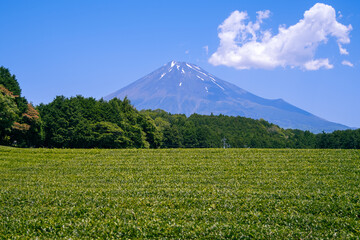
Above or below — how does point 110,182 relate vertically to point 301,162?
below

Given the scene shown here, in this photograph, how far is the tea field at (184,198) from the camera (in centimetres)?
1140

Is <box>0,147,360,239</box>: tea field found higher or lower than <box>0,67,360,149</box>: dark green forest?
lower

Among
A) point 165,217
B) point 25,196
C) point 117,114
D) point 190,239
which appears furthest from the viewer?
point 117,114

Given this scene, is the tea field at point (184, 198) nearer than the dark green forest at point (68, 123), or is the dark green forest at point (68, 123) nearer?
the tea field at point (184, 198)

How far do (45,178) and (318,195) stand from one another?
20.3 m

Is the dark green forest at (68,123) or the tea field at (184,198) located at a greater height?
the dark green forest at (68,123)

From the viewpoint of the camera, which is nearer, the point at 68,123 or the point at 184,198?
the point at 184,198

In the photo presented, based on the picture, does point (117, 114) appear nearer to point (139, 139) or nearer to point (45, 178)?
point (139, 139)

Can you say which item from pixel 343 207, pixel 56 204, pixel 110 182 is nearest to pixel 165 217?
pixel 56 204

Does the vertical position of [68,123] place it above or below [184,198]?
above

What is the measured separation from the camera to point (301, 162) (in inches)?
1129

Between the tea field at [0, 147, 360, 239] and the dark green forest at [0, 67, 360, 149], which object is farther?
the dark green forest at [0, 67, 360, 149]

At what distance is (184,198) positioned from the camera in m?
16.2

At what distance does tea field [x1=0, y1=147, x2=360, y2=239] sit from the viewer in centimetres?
1140
